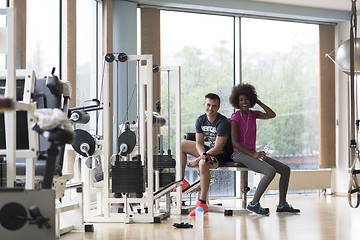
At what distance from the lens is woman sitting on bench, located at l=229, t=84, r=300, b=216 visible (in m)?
5.63

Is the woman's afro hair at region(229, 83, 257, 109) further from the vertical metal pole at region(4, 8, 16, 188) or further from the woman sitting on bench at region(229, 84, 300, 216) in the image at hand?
the vertical metal pole at region(4, 8, 16, 188)

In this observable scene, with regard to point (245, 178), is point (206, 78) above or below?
above

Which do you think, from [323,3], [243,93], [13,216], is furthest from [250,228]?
[323,3]

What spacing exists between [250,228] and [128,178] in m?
1.06

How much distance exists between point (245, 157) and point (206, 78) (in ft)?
7.79

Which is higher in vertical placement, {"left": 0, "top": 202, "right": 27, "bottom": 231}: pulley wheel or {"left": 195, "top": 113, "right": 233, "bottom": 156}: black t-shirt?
{"left": 195, "top": 113, "right": 233, "bottom": 156}: black t-shirt

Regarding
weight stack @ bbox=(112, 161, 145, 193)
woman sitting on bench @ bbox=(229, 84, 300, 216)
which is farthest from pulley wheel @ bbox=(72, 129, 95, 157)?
woman sitting on bench @ bbox=(229, 84, 300, 216)

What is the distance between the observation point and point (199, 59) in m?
7.83

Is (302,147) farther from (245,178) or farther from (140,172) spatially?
(140,172)

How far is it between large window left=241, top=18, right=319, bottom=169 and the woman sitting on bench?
220cm

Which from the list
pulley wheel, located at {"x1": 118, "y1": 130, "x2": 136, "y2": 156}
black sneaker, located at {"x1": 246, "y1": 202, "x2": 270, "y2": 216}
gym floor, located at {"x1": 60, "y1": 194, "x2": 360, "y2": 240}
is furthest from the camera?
black sneaker, located at {"x1": 246, "y1": 202, "x2": 270, "y2": 216}

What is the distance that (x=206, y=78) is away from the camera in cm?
786

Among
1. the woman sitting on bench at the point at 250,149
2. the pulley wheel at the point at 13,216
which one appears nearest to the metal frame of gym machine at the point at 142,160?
the woman sitting on bench at the point at 250,149

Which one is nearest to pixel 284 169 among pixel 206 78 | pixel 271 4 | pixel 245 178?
pixel 245 178
